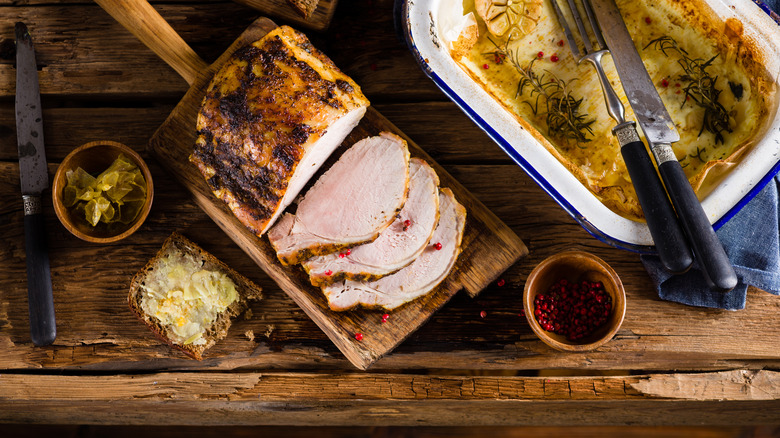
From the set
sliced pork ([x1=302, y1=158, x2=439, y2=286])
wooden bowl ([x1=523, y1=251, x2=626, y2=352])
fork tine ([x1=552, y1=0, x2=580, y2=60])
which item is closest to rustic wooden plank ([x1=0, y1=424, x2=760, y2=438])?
wooden bowl ([x1=523, y1=251, x2=626, y2=352])

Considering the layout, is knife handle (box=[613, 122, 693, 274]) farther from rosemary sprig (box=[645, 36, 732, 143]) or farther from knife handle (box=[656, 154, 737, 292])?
rosemary sprig (box=[645, 36, 732, 143])

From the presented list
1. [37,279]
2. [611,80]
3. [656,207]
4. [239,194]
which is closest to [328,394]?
[239,194]

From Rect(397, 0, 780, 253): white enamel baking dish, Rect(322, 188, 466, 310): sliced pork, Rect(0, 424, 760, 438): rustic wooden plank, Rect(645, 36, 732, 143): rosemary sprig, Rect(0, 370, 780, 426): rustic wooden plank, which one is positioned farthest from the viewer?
Rect(0, 424, 760, 438): rustic wooden plank

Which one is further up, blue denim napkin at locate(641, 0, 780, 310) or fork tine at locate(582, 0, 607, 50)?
fork tine at locate(582, 0, 607, 50)

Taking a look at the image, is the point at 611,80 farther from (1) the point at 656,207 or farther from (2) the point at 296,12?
(2) the point at 296,12

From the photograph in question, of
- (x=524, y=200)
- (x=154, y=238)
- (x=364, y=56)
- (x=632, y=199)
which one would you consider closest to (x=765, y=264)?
(x=632, y=199)

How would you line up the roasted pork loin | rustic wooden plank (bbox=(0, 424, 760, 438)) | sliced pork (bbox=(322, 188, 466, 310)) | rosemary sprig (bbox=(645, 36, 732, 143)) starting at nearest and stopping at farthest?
the roasted pork loin < rosemary sprig (bbox=(645, 36, 732, 143)) < sliced pork (bbox=(322, 188, 466, 310)) < rustic wooden plank (bbox=(0, 424, 760, 438))

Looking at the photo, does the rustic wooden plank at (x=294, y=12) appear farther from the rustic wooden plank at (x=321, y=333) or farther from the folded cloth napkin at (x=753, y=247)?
the folded cloth napkin at (x=753, y=247)
